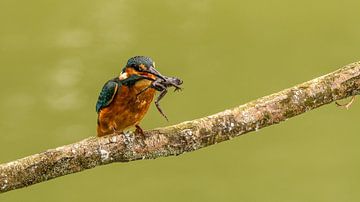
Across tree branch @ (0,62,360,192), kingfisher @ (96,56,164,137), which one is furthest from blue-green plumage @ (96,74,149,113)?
tree branch @ (0,62,360,192)

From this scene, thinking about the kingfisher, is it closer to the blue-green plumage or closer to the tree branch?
the blue-green plumage

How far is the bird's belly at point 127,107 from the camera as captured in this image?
3.03 m

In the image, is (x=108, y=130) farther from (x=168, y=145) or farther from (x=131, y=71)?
(x=168, y=145)

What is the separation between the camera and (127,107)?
3061 mm

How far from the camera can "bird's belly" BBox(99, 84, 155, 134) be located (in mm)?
3025

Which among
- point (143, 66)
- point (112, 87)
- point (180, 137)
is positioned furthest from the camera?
point (112, 87)

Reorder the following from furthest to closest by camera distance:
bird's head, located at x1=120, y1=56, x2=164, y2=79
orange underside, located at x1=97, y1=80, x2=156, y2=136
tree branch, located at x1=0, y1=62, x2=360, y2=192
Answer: orange underside, located at x1=97, y1=80, x2=156, y2=136
bird's head, located at x1=120, y1=56, x2=164, y2=79
tree branch, located at x1=0, y1=62, x2=360, y2=192

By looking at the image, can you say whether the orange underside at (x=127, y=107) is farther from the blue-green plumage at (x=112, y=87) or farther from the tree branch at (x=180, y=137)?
the tree branch at (x=180, y=137)

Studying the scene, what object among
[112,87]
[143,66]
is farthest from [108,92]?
[143,66]

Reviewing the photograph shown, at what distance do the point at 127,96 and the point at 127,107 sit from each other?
1.8 inches

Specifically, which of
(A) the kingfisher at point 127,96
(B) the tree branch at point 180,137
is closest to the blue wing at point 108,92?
(A) the kingfisher at point 127,96

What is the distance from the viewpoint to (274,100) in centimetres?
261

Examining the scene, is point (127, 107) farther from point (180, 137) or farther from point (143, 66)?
point (180, 137)

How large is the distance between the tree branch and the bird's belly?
0.43 m
